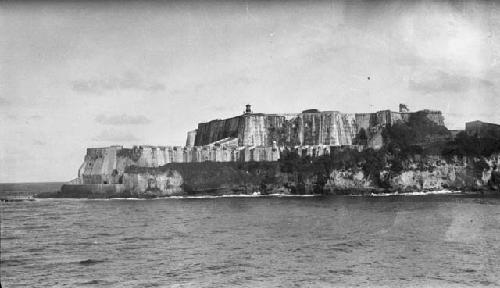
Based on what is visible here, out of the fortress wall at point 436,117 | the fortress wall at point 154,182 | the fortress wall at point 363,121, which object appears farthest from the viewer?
the fortress wall at point 363,121

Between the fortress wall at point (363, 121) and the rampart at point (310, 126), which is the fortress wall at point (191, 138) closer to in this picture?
the rampart at point (310, 126)

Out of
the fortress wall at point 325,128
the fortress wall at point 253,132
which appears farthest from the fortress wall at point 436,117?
the fortress wall at point 253,132

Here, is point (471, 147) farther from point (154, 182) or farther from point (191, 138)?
point (191, 138)

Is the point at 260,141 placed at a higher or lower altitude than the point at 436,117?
lower

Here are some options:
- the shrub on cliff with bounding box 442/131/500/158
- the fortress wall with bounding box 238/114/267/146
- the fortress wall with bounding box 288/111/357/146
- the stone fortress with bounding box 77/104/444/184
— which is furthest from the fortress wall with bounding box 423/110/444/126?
the fortress wall with bounding box 238/114/267/146

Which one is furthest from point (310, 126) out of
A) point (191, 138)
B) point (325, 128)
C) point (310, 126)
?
point (191, 138)

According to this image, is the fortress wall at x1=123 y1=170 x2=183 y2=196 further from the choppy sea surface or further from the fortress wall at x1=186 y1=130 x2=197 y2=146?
the choppy sea surface

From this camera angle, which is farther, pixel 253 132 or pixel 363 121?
pixel 253 132

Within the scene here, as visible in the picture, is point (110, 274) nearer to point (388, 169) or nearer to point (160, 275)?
point (160, 275)
